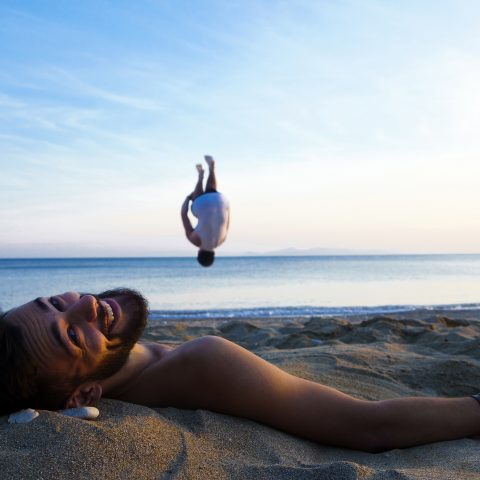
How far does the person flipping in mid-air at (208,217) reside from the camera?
450 cm

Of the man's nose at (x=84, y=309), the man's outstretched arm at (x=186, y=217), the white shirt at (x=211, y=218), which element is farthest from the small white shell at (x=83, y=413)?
the man's outstretched arm at (x=186, y=217)

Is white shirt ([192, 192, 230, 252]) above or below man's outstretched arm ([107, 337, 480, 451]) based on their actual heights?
above

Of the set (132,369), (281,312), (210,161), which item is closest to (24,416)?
(132,369)

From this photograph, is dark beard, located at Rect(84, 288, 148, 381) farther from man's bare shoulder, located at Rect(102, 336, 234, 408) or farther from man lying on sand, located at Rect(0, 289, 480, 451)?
man's bare shoulder, located at Rect(102, 336, 234, 408)

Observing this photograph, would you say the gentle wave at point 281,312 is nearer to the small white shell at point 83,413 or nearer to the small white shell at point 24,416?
the small white shell at point 83,413

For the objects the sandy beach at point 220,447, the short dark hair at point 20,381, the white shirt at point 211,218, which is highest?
the white shirt at point 211,218

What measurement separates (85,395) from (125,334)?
31cm

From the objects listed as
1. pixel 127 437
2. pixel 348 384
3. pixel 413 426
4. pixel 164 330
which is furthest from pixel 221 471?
pixel 164 330

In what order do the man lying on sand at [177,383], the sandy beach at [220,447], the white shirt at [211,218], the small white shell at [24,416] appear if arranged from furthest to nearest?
the white shirt at [211,218], the man lying on sand at [177,383], the small white shell at [24,416], the sandy beach at [220,447]

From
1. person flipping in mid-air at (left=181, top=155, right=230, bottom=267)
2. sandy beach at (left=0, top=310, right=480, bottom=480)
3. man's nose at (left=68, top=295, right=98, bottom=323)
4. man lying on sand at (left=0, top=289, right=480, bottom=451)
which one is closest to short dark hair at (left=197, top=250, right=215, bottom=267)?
person flipping in mid-air at (left=181, top=155, right=230, bottom=267)

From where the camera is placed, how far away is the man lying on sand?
2168 mm

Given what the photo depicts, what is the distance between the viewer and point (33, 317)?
2180 mm

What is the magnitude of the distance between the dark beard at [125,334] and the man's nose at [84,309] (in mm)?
166

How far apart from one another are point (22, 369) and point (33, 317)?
0.20m
